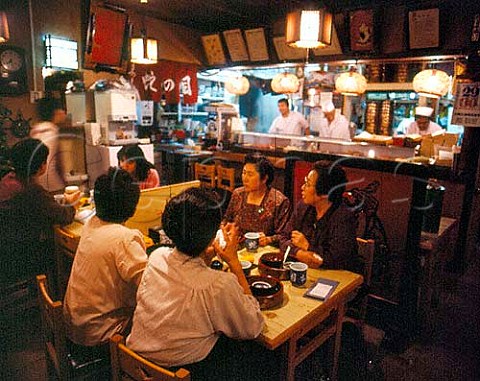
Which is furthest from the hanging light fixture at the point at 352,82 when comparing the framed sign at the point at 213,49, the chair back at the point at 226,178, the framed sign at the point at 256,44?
the framed sign at the point at 213,49

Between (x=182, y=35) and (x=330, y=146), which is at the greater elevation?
(x=182, y=35)

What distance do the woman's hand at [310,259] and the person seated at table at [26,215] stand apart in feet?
7.08

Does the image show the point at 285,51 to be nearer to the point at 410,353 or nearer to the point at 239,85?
the point at 239,85

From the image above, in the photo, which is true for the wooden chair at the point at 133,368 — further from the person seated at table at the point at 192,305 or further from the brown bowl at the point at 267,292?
the brown bowl at the point at 267,292

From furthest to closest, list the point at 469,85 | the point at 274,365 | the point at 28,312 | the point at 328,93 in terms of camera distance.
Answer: the point at 328,93 → the point at 469,85 → the point at 28,312 → the point at 274,365

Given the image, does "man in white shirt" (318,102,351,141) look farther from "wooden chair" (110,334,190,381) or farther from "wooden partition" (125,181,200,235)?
"wooden chair" (110,334,190,381)

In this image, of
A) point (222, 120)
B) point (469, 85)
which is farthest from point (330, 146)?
point (222, 120)

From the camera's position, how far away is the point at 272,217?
366cm

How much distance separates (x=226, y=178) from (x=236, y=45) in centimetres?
324

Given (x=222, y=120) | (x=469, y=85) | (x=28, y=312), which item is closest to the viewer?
(x=28, y=312)

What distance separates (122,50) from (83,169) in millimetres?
2521

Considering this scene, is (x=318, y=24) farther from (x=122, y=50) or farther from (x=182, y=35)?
(x=182, y=35)

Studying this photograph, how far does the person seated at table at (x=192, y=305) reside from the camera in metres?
1.73

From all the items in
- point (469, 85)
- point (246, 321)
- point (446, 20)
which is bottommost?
point (246, 321)
